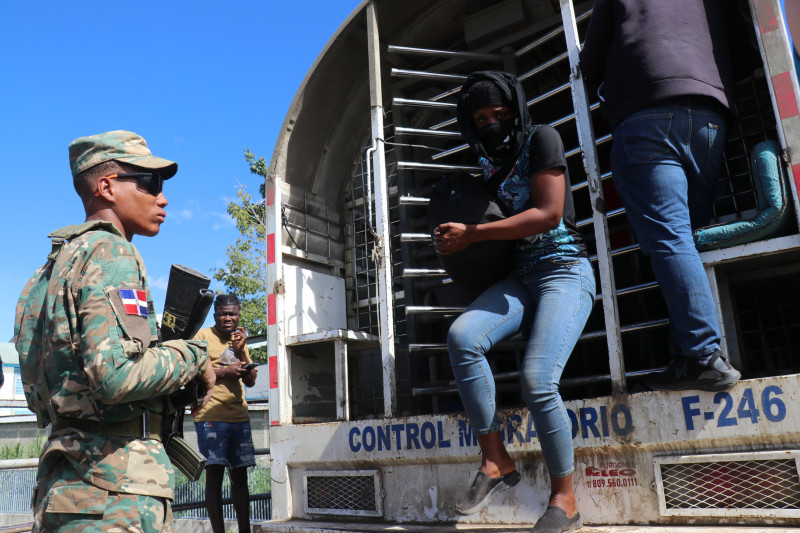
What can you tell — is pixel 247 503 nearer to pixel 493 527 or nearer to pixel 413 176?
pixel 493 527

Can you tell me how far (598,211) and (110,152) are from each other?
2166 millimetres

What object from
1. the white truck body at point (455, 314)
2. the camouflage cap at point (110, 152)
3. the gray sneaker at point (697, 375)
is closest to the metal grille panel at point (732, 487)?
the white truck body at point (455, 314)

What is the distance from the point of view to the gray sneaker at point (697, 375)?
250 cm

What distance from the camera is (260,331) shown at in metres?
22.5

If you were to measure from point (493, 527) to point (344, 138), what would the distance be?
309 centimetres

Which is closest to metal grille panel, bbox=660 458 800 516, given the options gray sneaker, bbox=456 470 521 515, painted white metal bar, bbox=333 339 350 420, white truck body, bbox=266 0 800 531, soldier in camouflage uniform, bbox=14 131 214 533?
white truck body, bbox=266 0 800 531

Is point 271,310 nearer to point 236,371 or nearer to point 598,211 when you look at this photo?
point 236,371

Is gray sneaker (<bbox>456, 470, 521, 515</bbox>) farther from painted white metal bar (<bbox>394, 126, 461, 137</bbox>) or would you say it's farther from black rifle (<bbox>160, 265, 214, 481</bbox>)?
painted white metal bar (<bbox>394, 126, 461, 137</bbox>)

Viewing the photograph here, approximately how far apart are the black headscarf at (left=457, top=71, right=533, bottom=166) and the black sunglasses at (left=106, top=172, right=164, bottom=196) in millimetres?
1410

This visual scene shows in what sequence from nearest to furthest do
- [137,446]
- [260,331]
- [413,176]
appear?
[137,446]
[413,176]
[260,331]

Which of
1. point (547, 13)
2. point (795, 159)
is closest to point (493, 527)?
point (795, 159)

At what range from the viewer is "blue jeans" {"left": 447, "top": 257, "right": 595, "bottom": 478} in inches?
99.3

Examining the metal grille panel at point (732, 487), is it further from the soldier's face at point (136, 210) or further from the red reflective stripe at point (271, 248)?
the red reflective stripe at point (271, 248)

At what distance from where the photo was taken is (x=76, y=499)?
75.7 inches
